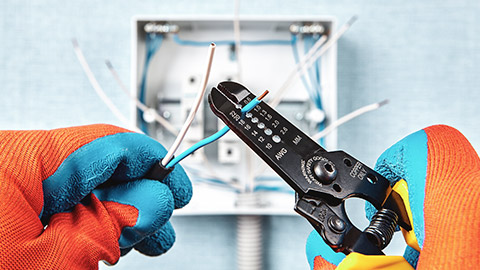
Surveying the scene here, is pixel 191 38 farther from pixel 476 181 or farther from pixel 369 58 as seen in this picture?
pixel 476 181

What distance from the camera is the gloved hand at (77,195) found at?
331 millimetres

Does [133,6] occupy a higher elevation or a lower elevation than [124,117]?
higher

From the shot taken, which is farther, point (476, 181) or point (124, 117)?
point (124, 117)

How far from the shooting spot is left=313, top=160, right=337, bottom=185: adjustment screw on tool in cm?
33

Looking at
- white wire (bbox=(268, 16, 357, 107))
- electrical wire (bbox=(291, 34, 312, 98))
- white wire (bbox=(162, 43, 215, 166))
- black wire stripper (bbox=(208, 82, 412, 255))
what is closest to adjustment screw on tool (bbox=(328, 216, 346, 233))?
black wire stripper (bbox=(208, 82, 412, 255))

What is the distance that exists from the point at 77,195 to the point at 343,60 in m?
0.80

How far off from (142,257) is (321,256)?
78cm

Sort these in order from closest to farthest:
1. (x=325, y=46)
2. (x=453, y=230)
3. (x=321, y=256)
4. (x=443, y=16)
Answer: (x=453, y=230) < (x=321, y=256) < (x=325, y=46) < (x=443, y=16)

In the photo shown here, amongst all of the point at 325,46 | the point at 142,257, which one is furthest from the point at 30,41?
the point at 325,46

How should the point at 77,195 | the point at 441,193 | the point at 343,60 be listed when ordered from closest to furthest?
the point at 441,193
the point at 77,195
the point at 343,60

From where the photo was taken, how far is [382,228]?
1.03 feet

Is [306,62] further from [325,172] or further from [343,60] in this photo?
[325,172]

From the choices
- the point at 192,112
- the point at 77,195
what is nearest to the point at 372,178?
the point at 192,112

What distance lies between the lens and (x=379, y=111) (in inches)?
40.1
